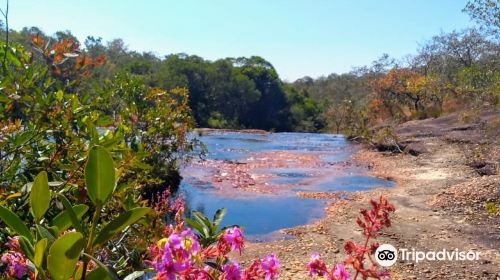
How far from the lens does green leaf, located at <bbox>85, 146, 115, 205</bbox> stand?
785mm

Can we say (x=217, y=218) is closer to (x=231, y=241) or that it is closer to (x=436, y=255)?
(x=231, y=241)

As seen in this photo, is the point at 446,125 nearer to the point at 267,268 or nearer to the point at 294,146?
the point at 294,146

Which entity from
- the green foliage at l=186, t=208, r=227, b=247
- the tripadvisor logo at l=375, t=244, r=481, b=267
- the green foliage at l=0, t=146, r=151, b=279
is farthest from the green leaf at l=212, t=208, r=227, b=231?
the tripadvisor logo at l=375, t=244, r=481, b=267

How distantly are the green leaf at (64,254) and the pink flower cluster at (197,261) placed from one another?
22 cm

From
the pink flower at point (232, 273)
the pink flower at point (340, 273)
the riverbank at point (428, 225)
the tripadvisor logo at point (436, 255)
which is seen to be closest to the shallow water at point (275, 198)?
the riverbank at point (428, 225)

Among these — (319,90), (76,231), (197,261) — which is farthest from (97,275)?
(319,90)

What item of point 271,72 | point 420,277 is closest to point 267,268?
point 420,277

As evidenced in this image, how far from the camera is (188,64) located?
49281mm

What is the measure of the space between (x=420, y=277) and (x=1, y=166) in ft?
18.1

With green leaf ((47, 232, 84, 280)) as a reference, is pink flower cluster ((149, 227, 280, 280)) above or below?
below

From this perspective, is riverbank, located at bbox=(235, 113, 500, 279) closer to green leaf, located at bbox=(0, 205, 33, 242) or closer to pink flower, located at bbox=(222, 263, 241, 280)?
pink flower, located at bbox=(222, 263, 241, 280)

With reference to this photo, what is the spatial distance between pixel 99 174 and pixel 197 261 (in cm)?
37

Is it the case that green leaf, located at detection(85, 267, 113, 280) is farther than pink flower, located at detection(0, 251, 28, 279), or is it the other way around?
pink flower, located at detection(0, 251, 28, 279)

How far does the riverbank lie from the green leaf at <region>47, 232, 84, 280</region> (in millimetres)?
6098
